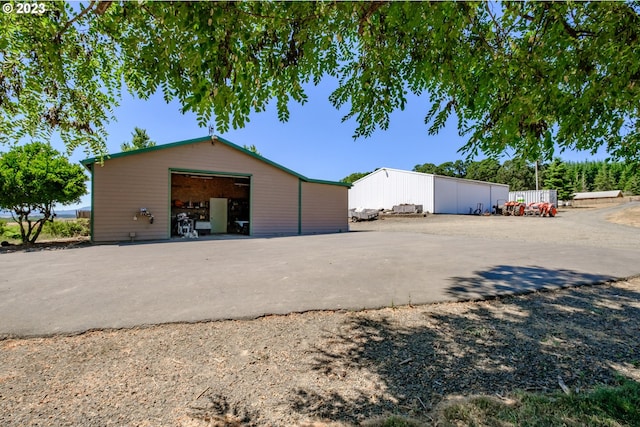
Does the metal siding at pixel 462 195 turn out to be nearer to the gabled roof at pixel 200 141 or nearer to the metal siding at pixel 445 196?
the metal siding at pixel 445 196

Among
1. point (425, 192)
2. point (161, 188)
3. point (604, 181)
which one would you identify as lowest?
point (161, 188)

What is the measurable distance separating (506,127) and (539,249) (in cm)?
887

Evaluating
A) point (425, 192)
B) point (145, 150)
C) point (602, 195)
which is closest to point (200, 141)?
point (145, 150)

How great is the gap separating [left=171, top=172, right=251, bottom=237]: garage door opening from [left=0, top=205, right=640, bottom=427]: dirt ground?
12.6m

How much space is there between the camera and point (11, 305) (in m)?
3.83

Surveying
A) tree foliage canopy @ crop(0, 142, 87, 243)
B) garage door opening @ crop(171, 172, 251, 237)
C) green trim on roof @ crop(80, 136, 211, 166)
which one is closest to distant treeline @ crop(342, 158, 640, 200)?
garage door opening @ crop(171, 172, 251, 237)

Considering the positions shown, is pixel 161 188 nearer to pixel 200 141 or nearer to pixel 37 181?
pixel 200 141

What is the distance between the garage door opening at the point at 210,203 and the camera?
624 inches

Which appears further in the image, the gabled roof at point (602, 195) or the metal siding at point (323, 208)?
the gabled roof at point (602, 195)

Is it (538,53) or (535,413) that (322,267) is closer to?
(535,413)

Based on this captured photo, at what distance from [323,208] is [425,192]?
16075 mm

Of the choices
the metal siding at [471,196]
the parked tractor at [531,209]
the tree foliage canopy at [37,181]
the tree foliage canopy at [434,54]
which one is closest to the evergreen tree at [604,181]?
the metal siding at [471,196]

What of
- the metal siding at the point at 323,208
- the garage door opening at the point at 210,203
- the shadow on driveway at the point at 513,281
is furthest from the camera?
the metal siding at the point at 323,208

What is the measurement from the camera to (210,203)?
17.3m
